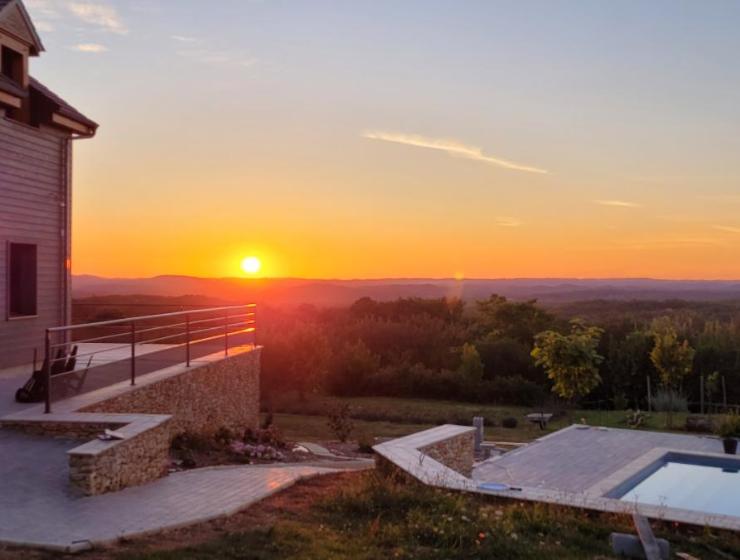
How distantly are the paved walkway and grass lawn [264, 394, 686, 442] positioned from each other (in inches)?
376

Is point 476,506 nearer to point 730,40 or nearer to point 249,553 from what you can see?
point 249,553

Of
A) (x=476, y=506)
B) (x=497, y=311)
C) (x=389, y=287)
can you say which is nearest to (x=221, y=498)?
(x=476, y=506)

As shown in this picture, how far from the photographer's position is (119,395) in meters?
8.84

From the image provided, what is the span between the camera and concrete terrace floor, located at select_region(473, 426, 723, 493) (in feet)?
35.0

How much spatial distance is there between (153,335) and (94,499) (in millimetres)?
9478

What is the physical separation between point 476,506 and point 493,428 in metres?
15.4

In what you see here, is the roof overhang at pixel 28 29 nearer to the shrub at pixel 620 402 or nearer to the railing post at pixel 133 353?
the railing post at pixel 133 353

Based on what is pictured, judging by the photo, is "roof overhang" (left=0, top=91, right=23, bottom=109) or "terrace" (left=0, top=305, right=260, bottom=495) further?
"roof overhang" (left=0, top=91, right=23, bottom=109)

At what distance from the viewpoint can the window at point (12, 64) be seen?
12.0 m

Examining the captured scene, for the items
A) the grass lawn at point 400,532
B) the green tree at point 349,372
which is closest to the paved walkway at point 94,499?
the grass lawn at point 400,532

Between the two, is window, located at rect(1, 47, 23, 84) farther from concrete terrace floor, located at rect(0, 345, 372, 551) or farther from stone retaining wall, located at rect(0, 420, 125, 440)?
stone retaining wall, located at rect(0, 420, 125, 440)

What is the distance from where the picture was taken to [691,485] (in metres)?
10.3

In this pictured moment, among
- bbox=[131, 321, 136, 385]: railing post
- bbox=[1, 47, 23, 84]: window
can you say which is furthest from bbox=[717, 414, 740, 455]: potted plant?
bbox=[1, 47, 23, 84]: window

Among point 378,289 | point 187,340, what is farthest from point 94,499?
point 378,289
